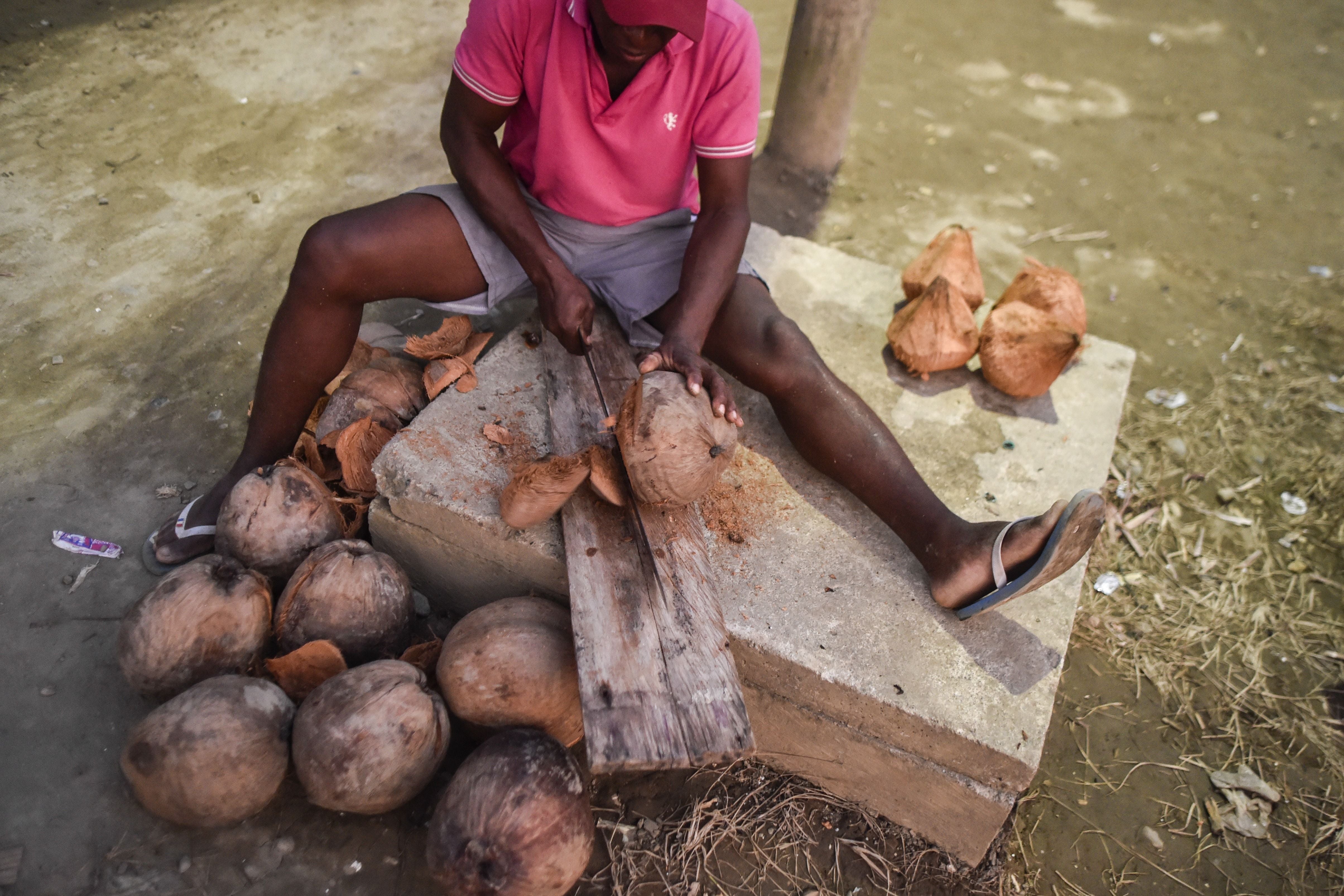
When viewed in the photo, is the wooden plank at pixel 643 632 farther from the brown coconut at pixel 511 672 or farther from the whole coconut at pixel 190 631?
the whole coconut at pixel 190 631

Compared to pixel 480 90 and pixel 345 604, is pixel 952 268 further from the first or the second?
pixel 345 604

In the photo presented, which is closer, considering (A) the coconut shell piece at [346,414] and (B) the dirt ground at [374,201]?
(B) the dirt ground at [374,201]

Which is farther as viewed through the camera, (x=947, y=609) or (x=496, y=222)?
(x=496, y=222)

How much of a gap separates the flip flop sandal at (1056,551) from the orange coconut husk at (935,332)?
86cm

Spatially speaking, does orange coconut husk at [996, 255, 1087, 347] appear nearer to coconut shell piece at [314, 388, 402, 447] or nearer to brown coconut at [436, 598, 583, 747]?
brown coconut at [436, 598, 583, 747]

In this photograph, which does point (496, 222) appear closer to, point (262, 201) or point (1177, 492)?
point (262, 201)

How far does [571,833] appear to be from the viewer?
177 centimetres

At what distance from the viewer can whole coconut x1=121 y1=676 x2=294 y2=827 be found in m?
1.73

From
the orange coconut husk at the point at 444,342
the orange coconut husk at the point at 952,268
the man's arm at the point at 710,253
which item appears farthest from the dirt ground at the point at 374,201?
the man's arm at the point at 710,253

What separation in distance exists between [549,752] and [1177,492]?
2814 millimetres

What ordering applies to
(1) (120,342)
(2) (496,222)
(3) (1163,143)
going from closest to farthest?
(2) (496,222)
(1) (120,342)
(3) (1163,143)

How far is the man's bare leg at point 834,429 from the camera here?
7.00ft

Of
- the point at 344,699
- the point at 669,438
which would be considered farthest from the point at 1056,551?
the point at 344,699

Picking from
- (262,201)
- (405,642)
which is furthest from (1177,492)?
(262,201)
